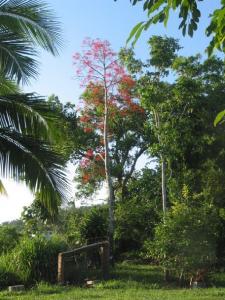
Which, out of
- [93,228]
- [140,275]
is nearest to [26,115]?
[140,275]

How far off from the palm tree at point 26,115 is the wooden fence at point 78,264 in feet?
14.5

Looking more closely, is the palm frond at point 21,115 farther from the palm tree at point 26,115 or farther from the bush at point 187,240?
the bush at point 187,240

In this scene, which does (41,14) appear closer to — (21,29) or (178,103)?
(21,29)

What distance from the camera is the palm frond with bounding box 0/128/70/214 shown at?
916 centimetres

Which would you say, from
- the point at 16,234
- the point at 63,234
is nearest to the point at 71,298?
the point at 63,234

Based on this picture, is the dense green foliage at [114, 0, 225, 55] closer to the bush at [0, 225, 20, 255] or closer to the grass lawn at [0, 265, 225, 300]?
the grass lawn at [0, 265, 225, 300]

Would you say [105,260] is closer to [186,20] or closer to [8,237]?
[8,237]

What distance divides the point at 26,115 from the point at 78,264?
19.0 ft

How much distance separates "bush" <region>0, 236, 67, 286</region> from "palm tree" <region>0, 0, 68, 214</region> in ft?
15.0

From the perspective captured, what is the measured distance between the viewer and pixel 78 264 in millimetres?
14016

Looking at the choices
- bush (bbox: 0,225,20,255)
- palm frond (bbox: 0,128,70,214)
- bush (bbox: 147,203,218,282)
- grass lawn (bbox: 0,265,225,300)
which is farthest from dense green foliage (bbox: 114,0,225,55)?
bush (bbox: 0,225,20,255)

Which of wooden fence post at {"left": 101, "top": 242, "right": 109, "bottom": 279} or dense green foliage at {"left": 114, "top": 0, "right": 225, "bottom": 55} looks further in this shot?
wooden fence post at {"left": 101, "top": 242, "right": 109, "bottom": 279}

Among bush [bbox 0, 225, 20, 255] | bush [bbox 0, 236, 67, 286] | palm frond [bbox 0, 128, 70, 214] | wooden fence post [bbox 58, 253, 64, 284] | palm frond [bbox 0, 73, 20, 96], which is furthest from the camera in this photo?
bush [bbox 0, 225, 20, 255]

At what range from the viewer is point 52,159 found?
30.5ft
